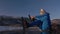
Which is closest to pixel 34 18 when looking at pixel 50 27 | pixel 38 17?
pixel 38 17

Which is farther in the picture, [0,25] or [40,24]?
[0,25]

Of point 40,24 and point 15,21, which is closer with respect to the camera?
point 40,24

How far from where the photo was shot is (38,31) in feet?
16.9

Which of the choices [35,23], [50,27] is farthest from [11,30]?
[50,27]

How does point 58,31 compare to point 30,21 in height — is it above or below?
below

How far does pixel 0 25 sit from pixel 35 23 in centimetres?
108

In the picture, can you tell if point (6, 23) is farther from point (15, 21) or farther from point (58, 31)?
point (58, 31)

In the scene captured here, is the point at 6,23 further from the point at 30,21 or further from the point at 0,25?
the point at 30,21

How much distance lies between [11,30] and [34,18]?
2.41 ft

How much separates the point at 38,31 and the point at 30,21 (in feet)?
1.18

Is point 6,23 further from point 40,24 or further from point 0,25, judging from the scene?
point 40,24

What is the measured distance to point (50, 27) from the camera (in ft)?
16.7

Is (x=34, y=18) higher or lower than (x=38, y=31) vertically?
higher

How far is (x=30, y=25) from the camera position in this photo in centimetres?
511
